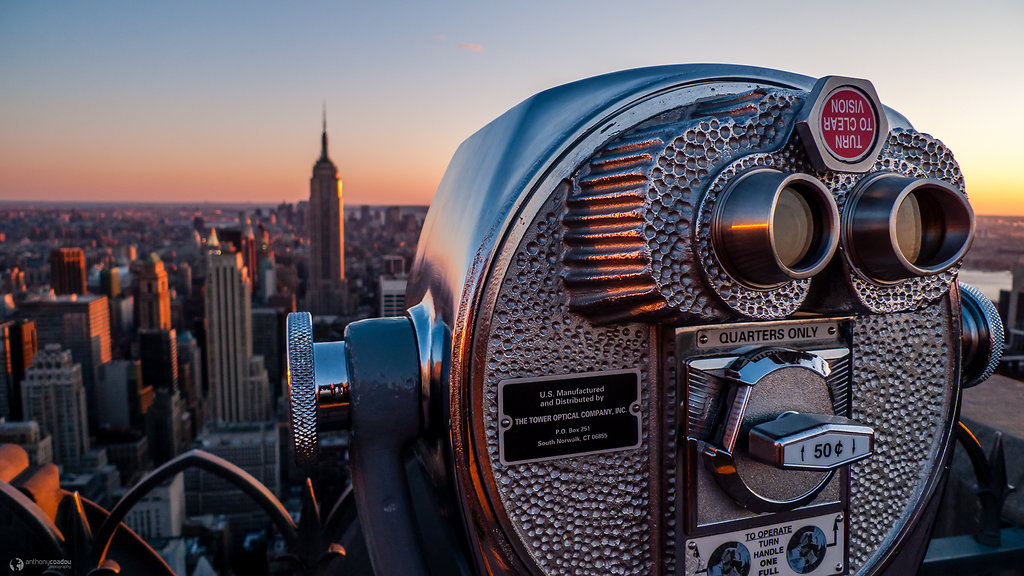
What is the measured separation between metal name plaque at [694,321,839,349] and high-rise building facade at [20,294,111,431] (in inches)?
982

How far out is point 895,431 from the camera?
0.97 meters

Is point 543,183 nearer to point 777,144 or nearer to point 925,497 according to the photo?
point 777,144

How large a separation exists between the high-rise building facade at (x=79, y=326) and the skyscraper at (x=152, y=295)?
287 centimetres

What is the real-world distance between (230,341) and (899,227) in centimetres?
3771

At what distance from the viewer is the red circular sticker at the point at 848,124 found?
791 millimetres

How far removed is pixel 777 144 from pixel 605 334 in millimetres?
296

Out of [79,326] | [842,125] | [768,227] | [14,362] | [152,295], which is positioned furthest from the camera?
[152,295]

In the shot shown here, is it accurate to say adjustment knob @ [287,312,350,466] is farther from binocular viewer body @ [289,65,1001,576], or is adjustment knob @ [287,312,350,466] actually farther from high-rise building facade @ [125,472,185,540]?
high-rise building facade @ [125,472,185,540]

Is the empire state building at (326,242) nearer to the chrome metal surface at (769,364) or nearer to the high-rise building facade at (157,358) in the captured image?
the high-rise building facade at (157,358)

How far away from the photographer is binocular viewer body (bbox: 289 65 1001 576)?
0.75 meters

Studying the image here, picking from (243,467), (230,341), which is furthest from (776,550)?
(230,341)

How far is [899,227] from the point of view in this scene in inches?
32.1

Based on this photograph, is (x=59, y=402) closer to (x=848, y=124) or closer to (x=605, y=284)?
(x=605, y=284)

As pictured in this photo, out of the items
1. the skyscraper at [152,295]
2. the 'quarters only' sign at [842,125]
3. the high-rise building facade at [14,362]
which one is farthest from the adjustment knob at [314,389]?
the skyscraper at [152,295]
